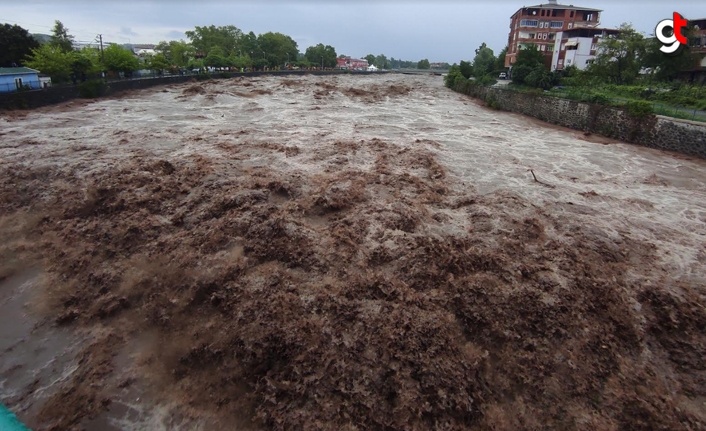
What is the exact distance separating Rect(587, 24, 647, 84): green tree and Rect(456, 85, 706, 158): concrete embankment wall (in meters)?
7.59

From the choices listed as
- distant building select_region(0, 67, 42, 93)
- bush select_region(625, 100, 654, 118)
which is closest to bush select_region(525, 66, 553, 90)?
bush select_region(625, 100, 654, 118)

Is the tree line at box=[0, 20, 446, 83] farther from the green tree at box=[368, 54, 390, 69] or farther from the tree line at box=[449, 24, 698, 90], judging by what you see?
the green tree at box=[368, 54, 390, 69]

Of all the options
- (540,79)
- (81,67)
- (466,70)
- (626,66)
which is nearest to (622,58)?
(626,66)

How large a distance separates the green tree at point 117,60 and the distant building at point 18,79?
8.49m

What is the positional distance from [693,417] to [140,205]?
39.9 feet

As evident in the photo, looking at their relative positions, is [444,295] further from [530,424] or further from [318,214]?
[318,214]

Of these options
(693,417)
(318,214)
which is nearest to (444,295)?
(693,417)

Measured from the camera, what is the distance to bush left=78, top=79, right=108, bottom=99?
2826 cm

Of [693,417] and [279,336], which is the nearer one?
[693,417]

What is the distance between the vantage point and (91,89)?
28.7 m

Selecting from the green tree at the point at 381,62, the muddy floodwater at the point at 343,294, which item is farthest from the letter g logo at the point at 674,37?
the green tree at the point at 381,62

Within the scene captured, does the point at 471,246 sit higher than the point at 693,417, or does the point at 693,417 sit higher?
the point at 471,246

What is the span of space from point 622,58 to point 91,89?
4097cm

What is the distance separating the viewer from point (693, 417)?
5.25m
